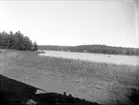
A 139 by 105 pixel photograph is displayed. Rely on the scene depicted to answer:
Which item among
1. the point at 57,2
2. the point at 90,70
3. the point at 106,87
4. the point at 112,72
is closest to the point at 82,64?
the point at 90,70

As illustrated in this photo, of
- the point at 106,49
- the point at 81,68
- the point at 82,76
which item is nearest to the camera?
the point at 82,76

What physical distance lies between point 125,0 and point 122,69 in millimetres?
3983

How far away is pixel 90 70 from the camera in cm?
571

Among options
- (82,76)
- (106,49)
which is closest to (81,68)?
(82,76)

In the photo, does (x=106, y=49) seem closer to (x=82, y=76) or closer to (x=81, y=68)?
(x=81, y=68)

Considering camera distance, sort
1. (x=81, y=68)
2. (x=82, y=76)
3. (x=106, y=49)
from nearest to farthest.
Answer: (x=82, y=76) < (x=81, y=68) < (x=106, y=49)

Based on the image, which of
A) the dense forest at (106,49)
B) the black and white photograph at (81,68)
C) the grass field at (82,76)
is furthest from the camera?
the grass field at (82,76)

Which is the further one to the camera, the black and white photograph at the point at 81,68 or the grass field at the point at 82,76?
the grass field at the point at 82,76

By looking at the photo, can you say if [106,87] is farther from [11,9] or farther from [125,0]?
[11,9]

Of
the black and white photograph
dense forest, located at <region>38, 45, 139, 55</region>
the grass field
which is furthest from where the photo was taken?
the grass field

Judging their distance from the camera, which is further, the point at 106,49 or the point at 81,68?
the point at 106,49

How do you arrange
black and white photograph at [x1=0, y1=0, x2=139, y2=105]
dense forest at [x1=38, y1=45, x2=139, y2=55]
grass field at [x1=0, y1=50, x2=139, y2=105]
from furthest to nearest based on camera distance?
1. grass field at [x1=0, y1=50, x2=139, y2=105]
2. dense forest at [x1=38, y1=45, x2=139, y2=55]
3. black and white photograph at [x1=0, y1=0, x2=139, y2=105]

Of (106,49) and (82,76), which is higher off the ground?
(106,49)

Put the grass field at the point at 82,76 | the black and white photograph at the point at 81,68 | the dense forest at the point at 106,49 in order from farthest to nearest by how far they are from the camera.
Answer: the grass field at the point at 82,76 < the dense forest at the point at 106,49 < the black and white photograph at the point at 81,68
